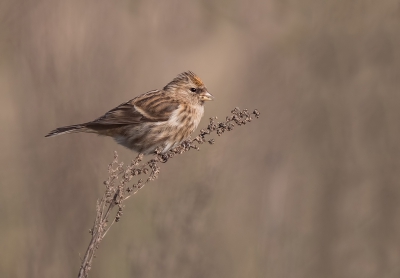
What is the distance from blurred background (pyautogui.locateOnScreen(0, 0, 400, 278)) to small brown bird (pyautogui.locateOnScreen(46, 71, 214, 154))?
14 centimetres

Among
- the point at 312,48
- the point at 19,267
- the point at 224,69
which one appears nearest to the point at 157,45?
the point at 224,69

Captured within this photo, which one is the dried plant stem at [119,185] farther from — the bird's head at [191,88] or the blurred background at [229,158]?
the bird's head at [191,88]

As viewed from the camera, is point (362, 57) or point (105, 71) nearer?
point (105, 71)

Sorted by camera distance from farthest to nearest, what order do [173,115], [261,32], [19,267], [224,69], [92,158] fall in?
[224,69], [261,32], [173,115], [92,158], [19,267]

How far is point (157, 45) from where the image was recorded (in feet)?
18.0

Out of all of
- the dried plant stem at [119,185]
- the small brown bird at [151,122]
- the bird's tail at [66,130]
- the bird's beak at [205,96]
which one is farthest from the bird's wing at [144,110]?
the dried plant stem at [119,185]

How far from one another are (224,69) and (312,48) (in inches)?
51.2

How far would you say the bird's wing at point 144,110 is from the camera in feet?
14.4

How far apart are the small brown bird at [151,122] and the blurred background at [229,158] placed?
0.14m

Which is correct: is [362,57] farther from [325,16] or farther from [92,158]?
[92,158]

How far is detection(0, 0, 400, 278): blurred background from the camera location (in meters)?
3.50

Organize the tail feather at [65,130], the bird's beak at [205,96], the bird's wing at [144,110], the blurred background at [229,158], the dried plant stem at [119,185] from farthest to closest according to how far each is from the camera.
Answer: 1. the bird's beak at [205,96]
2. the bird's wing at [144,110]
3. the tail feather at [65,130]
4. the blurred background at [229,158]
5. the dried plant stem at [119,185]

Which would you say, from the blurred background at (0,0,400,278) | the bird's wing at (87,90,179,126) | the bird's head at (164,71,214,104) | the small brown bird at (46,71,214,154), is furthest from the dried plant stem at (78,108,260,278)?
the bird's head at (164,71,214,104)

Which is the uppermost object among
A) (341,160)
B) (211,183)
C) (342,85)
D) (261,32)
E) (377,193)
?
(261,32)
